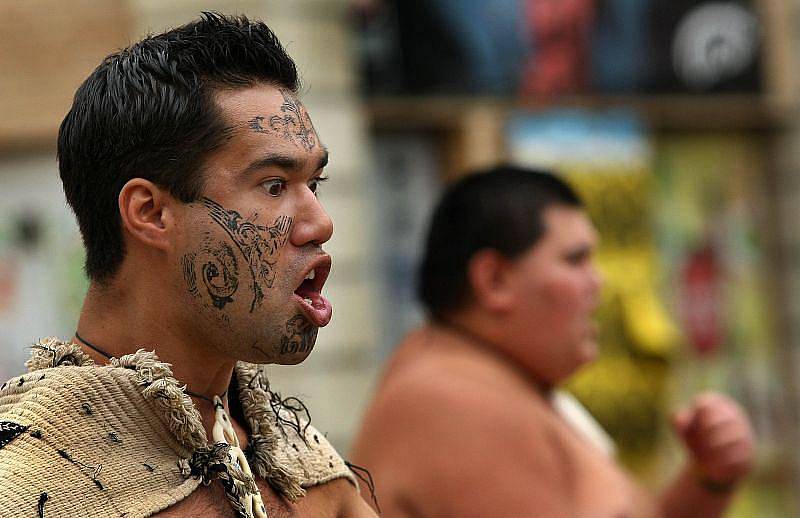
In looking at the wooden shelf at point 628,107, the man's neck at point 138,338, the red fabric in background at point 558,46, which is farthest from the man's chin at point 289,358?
the red fabric in background at point 558,46

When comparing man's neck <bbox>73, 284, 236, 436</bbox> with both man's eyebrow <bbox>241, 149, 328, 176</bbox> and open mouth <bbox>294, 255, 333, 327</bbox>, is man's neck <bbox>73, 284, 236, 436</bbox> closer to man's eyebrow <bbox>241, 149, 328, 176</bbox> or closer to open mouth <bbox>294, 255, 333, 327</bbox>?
open mouth <bbox>294, 255, 333, 327</bbox>

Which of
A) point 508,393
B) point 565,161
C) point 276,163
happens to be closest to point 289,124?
point 276,163

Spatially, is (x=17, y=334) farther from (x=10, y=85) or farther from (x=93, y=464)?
(x=93, y=464)

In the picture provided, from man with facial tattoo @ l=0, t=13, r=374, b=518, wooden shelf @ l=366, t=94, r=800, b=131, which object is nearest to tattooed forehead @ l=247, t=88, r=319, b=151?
man with facial tattoo @ l=0, t=13, r=374, b=518

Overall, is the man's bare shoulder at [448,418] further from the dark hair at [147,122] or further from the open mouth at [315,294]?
the dark hair at [147,122]

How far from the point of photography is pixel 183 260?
2.38m

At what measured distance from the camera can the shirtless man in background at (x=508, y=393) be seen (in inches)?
161

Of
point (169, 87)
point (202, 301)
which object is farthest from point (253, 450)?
point (169, 87)

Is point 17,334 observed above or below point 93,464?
below

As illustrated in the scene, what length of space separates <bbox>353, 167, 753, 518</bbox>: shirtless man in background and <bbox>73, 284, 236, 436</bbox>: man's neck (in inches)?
68.2

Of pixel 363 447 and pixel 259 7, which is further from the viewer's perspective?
pixel 259 7

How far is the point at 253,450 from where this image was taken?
8.35 ft

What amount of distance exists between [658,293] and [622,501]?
409cm

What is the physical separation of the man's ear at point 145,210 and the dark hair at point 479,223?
2342mm
